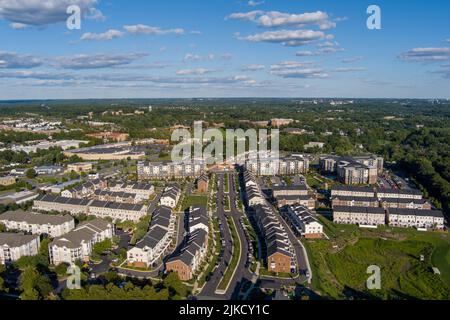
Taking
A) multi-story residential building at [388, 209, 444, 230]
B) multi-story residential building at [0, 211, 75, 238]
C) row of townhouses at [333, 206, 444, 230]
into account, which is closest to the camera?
multi-story residential building at [0, 211, 75, 238]

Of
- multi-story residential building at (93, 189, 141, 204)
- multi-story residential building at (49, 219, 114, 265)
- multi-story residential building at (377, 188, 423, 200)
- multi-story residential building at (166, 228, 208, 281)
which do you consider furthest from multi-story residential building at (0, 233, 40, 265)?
multi-story residential building at (377, 188, 423, 200)

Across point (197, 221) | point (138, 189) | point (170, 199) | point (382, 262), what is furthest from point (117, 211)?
point (382, 262)

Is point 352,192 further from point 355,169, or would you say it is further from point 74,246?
point 74,246

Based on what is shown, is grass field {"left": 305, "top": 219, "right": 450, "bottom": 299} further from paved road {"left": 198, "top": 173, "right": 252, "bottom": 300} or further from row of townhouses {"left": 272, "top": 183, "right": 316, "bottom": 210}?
paved road {"left": 198, "top": 173, "right": 252, "bottom": 300}

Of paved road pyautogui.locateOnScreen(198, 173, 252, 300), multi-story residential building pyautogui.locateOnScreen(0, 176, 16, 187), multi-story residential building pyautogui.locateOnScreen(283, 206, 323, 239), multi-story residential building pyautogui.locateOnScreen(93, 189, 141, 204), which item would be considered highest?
multi-story residential building pyautogui.locateOnScreen(0, 176, 16, 187)
